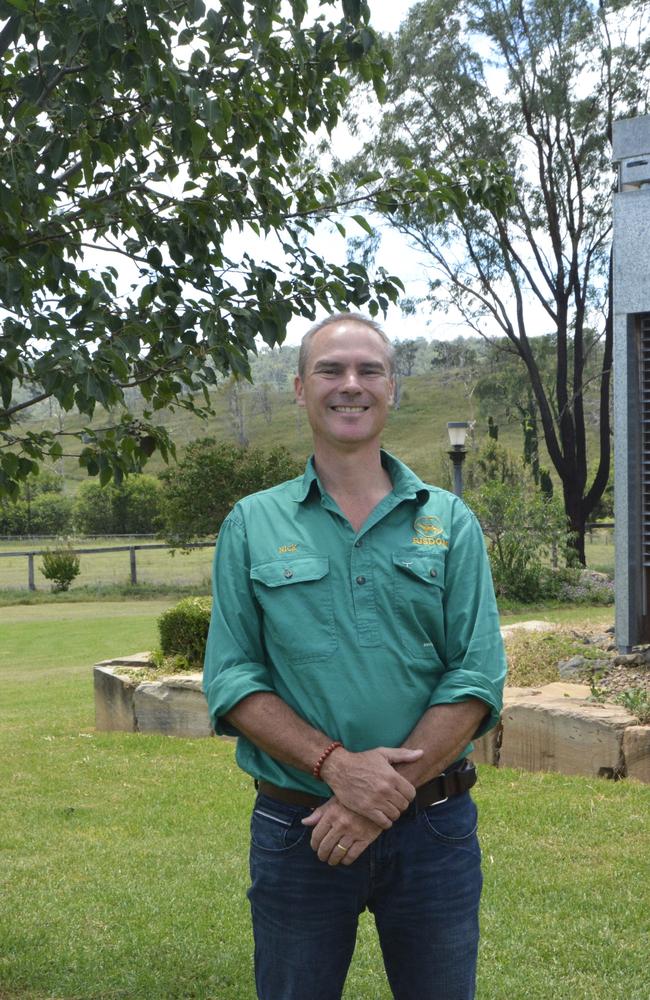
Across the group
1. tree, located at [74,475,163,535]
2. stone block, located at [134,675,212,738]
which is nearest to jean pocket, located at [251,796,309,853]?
stone block, located at [134,675,212,738]

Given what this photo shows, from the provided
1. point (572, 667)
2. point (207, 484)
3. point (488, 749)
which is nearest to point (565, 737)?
point (488, 749)

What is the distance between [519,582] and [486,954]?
16.5 meters

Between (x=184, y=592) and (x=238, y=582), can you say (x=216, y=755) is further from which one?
(x=184, y=592)

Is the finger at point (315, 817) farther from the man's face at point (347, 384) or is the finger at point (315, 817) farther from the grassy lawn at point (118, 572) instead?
the grassy lawn at point (118, 572)

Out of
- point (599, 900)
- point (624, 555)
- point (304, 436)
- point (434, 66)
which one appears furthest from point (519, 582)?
point (304, 436)

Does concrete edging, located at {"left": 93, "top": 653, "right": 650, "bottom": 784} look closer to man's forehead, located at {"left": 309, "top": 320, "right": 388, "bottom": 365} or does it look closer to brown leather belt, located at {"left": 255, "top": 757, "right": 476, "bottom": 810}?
brown leather belt, located at {"left": 255, "top": 757, "right": 476, "bottom": 810}

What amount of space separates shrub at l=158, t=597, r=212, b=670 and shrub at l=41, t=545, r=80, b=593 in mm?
23002

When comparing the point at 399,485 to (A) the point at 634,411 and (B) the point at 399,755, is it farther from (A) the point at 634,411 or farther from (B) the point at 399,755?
(A) the point at 634,411

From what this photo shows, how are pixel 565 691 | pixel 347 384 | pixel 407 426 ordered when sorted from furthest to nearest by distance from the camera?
pixel 407 426 → pixel 565 691 → pixel 347 384

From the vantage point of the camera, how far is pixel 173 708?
8875 mm

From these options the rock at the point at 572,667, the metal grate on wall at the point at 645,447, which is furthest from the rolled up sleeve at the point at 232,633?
the metal grate on wall at the point at 645,447

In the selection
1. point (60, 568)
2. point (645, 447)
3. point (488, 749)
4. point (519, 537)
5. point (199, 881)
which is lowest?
point (60, 568)

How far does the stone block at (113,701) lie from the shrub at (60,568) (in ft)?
75.2

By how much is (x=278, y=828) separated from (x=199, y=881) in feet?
10.9
